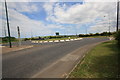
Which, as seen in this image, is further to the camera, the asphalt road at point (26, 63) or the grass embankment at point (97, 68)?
the asphalt road at point (26, 63)

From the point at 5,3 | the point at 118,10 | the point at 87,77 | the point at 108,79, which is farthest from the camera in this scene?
the point at 118,10

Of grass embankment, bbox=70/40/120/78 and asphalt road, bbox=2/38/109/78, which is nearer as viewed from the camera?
grass embankment, bbox=70/40/120/78

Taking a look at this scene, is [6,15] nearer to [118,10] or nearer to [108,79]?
[108,79]

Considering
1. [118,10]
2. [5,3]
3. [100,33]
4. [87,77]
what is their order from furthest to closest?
[100,33] → [118,10] → [5,3] → [87,77]

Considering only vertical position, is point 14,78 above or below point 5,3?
below

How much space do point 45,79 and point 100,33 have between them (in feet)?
223

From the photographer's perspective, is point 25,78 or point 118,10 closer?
point 25,78

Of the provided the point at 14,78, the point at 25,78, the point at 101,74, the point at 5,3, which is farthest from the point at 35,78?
the point at 5,3

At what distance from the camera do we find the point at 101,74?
3.60 meters

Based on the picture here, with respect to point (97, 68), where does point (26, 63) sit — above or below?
below

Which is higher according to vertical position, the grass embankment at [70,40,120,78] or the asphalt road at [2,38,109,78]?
the grass embankment at [70,40,120,78]

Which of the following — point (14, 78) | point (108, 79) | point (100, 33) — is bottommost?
point (14, 78)

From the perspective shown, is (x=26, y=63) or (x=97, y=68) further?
(x=26, y=63)

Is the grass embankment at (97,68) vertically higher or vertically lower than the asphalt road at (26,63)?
higher
